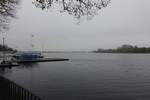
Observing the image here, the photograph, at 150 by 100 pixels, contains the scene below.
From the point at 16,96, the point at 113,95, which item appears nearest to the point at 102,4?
the point at 16,96

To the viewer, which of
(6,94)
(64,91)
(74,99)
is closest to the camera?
(6,94)

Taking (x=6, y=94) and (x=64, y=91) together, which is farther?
(x=64, y=91)

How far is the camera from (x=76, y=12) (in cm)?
1059

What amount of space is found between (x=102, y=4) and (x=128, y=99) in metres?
16.5

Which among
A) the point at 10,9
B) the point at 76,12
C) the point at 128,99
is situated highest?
the point at 10,9

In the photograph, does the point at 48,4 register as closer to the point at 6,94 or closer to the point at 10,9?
the point at 6,94

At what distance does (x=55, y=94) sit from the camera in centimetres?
2630

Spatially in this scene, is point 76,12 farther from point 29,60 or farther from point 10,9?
point 29,60

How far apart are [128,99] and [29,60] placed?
73.7 meters

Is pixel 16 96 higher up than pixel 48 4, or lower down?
lower down

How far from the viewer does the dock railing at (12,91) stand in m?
11.7

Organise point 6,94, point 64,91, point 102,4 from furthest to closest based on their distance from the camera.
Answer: point 64,91 < point 6,94 < point 102,4

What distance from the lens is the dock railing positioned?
1167cm

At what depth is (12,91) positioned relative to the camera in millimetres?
13406
